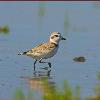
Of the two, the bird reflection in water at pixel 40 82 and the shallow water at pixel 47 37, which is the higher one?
the shallow water at pixel 47 37

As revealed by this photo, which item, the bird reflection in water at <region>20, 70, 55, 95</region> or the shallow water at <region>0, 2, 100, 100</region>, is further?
the shallow water at <region>0, 2, 100, 100</region>

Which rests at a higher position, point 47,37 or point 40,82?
point 47,37

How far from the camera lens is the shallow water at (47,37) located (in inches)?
558

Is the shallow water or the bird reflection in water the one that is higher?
the shallow water

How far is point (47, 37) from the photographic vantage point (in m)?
19.2

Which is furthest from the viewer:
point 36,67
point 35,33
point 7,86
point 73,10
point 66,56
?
point 73,10

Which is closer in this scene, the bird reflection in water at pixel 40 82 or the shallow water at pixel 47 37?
the bird reflection in water at pixel 40 82

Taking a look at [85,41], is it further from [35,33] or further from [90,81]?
[90,81]

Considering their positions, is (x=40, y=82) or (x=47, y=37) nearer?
(x=40, y=82)

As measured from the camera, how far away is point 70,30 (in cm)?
2081

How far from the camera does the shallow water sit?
14.2m

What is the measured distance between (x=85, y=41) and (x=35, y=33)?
1810mm

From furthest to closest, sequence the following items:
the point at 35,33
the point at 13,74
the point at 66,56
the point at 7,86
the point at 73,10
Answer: the point at 73,10 < the point at 35,33 < the point at 66,56 < the point at 13,74 < the point at 7,86

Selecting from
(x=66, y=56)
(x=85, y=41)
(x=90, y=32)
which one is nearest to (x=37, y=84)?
(x=66, y=56)
